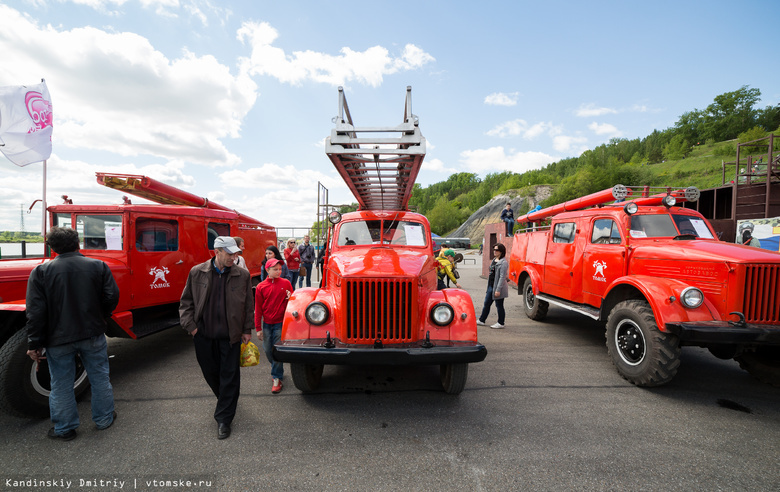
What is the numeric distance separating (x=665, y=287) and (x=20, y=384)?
7.06 meters

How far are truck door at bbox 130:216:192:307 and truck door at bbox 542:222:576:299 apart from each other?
6.71m

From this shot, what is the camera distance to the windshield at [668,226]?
5117 millimetres

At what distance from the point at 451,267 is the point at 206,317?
19.2ft

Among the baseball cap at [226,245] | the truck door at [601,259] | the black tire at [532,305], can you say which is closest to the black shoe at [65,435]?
the baseball cap at [226,245]

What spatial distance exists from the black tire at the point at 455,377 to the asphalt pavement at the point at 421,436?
15 centimetres

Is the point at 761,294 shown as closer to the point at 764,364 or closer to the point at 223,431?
the point at 764,364

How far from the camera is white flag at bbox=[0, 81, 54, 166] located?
475 centimetres

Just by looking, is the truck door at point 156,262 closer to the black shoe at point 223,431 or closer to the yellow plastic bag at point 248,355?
the yellow plastic bag at point 248,355

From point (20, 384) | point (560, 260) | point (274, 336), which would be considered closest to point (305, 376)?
point (274, 336)

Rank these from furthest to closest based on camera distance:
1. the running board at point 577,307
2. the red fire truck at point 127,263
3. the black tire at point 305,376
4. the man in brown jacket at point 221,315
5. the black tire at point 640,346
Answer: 1. the running board at point 577,307
2. the black tire at point 640,346
3. the black tire at point 305,376
4. the red fire truck at point 127,263
5. the man in brown jacket at point 221,315

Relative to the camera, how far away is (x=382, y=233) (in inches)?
200

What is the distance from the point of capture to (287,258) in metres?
8.30

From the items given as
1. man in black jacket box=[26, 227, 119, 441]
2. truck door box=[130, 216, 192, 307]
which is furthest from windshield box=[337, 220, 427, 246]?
man in black jacket box=[26, 227, 119, 441]

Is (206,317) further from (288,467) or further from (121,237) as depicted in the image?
(121,237)
